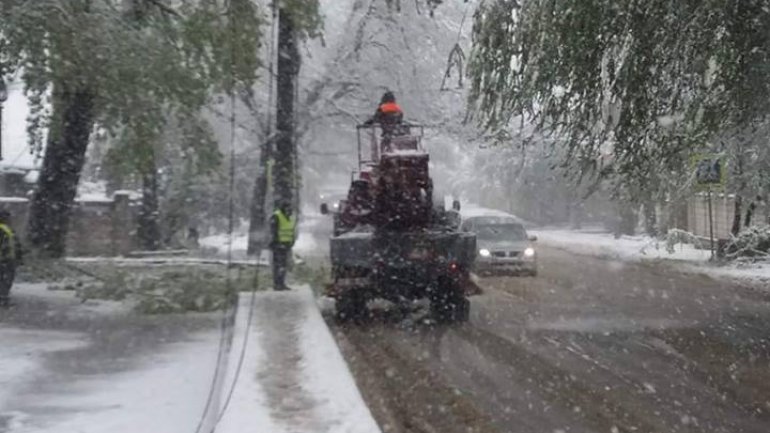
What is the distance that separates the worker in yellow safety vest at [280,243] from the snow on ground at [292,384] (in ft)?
14.7

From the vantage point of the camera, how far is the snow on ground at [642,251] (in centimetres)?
2470

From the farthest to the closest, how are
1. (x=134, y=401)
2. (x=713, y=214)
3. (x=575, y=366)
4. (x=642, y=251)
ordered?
(x=713, y=214) → (x=642, y=251) → (x=575, y=366) → (x=134, y=401)

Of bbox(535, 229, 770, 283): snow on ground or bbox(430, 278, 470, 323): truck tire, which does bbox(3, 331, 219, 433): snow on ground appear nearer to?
bbox(430, 278, 470, 323): truck tire

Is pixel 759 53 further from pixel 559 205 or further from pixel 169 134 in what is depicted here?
pixel 559 205

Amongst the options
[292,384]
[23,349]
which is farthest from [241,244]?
[292,384]

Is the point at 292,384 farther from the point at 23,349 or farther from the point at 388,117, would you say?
the point at 388,117

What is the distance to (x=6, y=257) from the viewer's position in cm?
1380

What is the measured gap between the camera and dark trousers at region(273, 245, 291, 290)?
1633cm

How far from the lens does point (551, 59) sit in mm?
10688

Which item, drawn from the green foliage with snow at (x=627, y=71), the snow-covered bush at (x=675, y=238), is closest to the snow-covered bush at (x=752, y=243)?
the snow-covered bush at (x=675, y=238)

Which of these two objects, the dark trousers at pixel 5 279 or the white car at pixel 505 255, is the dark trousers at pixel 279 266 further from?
the white car at pixel 505 255

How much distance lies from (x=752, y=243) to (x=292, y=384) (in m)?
20.5

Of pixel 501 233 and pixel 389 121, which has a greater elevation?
pixel 389 121

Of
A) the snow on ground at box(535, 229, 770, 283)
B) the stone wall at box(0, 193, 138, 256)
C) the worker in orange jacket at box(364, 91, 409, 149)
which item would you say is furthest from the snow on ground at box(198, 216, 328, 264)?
the worker in orange jacket at box(364, 91, 409, 149)
